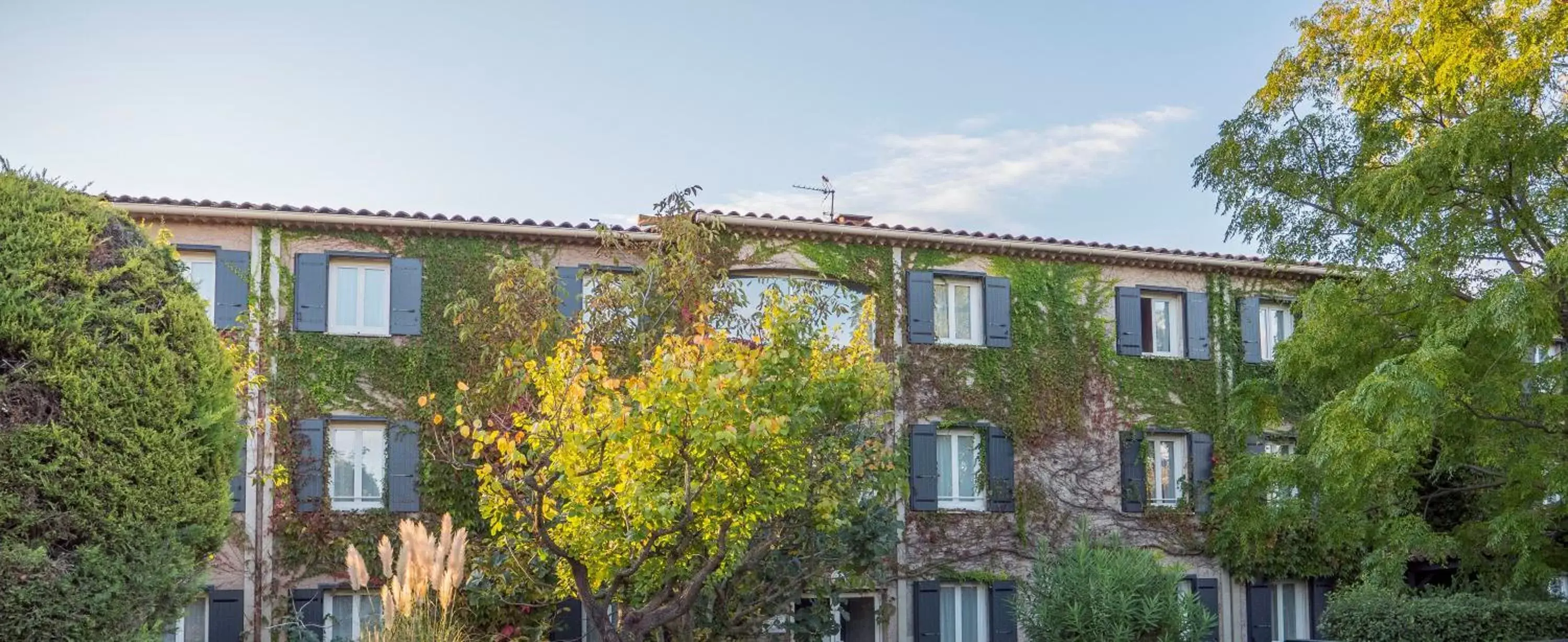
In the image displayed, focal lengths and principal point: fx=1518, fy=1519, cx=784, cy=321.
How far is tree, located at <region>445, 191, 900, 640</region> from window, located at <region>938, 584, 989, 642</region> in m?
3.93

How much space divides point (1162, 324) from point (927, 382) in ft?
13.9

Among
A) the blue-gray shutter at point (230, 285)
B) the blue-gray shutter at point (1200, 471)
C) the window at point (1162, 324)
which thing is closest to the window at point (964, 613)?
the blue-gray shutter at point (1200, 471)

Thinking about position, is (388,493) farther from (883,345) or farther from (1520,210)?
(1520,210)

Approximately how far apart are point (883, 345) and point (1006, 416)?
219 cm

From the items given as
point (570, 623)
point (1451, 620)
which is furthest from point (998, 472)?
point (570, 623)

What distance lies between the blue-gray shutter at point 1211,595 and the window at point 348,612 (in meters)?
11.7

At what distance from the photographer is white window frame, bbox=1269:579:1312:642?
23125 mm

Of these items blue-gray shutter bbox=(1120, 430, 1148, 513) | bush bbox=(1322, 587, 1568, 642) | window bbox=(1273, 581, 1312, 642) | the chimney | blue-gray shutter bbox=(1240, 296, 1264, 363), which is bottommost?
window bbox=(1273, 581, 1312, 642)

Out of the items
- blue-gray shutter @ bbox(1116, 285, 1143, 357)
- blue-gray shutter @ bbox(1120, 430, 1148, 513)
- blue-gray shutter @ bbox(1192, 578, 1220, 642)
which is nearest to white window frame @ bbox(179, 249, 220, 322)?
blue-gray shutter @ bbox(1116, 285, 1143, 357)

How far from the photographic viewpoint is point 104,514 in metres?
7.61

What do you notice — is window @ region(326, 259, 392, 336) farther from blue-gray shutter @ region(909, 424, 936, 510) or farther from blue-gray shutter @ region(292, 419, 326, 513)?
blue-gray shutter @ region(909, 424, 936, 510)

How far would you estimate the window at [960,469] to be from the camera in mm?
21344

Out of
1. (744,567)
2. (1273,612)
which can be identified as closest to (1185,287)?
(1273,612)

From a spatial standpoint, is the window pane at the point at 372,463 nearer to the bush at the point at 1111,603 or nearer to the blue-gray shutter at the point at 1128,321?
the bush at the point at 1111,603
